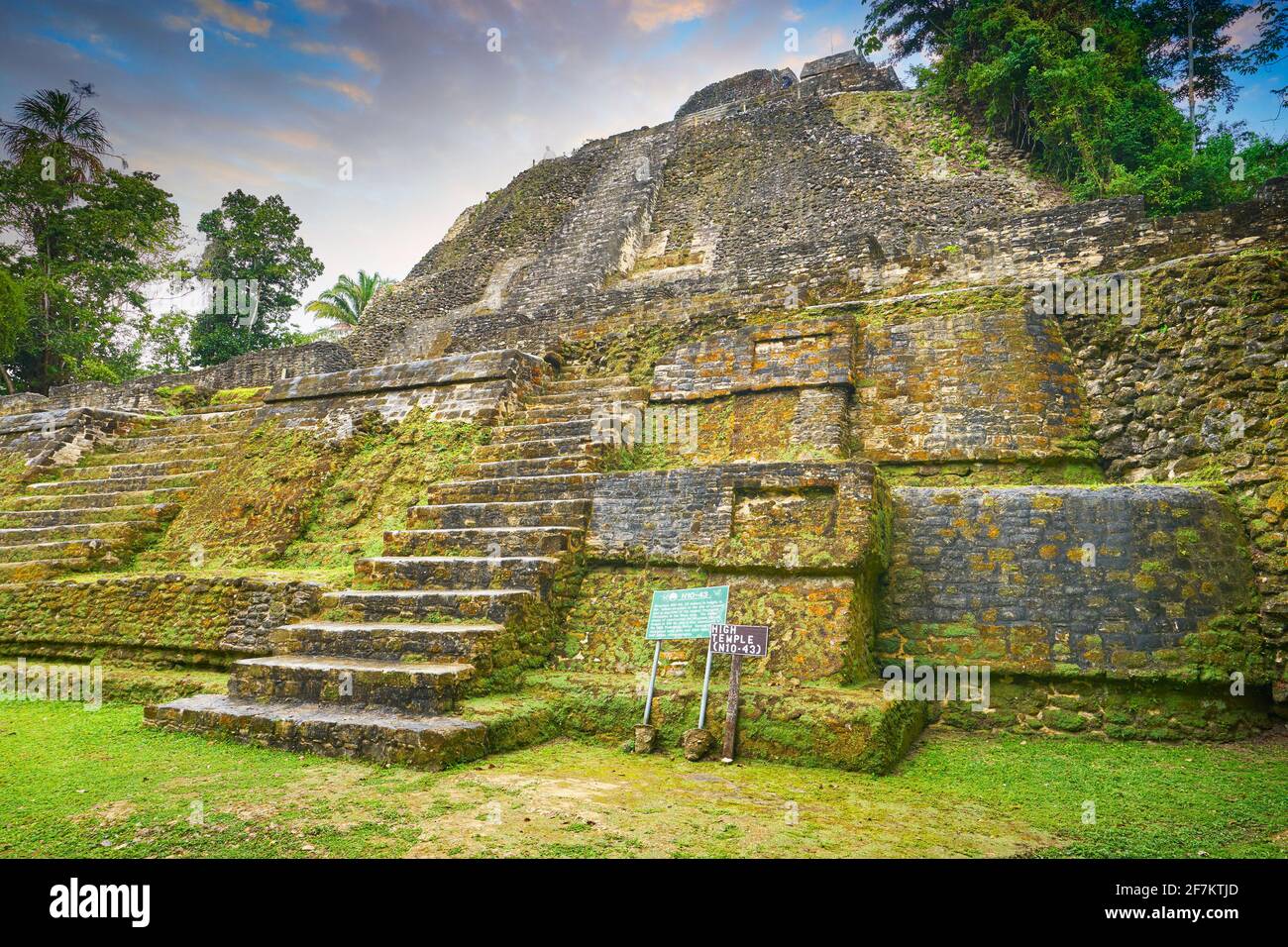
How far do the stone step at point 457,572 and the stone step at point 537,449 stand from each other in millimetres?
1506

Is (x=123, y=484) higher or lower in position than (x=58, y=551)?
higher

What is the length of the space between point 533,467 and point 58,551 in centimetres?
539

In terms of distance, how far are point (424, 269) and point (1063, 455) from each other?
67.7 ft

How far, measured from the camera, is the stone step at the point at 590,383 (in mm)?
8469

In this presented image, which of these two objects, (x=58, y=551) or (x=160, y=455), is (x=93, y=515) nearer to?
(x=58, y=551)

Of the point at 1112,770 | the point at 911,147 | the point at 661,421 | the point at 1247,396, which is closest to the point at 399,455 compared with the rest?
the point at 661,421

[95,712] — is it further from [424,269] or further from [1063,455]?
[424,269]

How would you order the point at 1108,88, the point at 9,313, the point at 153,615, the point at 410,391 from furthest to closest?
1. the point at 9,313
2. the point at 1108,88
3. the point at 410,391
4. the point at 153,615

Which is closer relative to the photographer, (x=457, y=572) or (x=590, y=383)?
(x=457, y=572)

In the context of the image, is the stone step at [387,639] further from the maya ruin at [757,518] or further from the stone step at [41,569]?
the stone step at [41,569]

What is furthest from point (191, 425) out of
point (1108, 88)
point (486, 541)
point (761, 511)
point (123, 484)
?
point (1108, 88)

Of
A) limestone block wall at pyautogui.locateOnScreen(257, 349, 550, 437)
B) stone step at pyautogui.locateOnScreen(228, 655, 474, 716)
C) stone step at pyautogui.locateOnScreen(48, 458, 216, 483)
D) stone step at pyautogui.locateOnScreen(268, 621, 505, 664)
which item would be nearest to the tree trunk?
limestone block wall at pyautogui.locateOnScreen(257, 349, 550, 437)

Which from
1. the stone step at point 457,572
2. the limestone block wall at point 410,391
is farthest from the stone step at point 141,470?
the stone step at point 457,572

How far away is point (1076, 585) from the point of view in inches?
194
